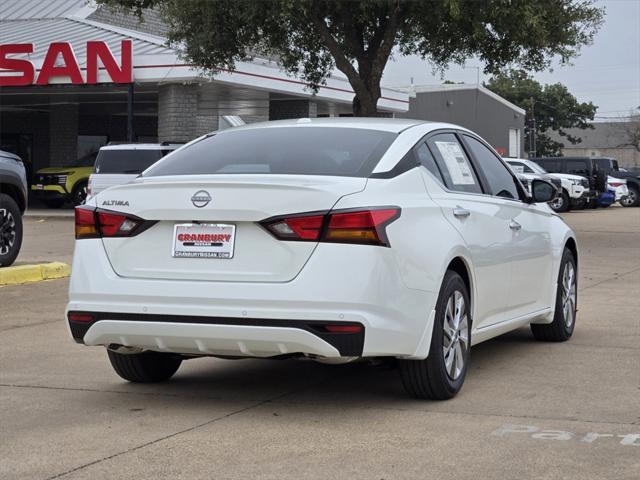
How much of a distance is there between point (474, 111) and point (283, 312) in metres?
59.2

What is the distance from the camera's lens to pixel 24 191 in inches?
546

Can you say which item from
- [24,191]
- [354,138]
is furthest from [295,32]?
[354,138]

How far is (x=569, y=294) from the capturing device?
9.05 meters

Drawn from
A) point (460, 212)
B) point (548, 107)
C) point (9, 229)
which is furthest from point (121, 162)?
point (548, 107)

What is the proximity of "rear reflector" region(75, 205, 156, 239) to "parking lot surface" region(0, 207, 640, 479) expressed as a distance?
0.95 meters

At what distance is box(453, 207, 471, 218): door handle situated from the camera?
675cm

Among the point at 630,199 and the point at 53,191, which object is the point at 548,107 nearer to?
the point at 630,199

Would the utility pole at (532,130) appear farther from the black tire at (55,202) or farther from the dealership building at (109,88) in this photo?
the black tire at (55,202)

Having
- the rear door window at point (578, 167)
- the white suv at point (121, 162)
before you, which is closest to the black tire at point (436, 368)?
the white suv at point (121, 162)

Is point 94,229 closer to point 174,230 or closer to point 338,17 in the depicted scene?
point 174,230

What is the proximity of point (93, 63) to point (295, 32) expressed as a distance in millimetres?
6438

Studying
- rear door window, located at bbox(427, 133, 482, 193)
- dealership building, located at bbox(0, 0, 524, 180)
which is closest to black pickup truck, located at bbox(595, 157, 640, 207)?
dealership building, located at bbox(0, 0, 524, 180)

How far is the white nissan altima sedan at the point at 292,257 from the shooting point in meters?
5.80

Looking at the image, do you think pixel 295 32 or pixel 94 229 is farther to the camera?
pixel 295 32
